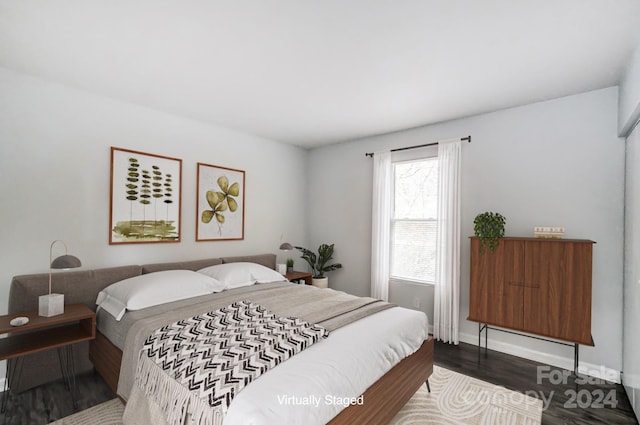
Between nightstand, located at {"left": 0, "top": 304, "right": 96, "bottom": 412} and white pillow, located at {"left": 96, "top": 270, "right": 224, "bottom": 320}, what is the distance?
0.18 meters

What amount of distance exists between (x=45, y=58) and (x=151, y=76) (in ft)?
2.37

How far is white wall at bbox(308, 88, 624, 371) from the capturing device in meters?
2.72

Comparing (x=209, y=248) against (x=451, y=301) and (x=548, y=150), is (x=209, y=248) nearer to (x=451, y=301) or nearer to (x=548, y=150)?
(x=451, y=301)

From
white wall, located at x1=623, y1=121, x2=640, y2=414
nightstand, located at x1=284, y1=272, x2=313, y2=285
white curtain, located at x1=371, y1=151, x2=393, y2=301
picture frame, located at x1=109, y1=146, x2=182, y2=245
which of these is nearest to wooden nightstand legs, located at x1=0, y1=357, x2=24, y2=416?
picture frame, located at x1=109, y1=146, x2=182, y2=245

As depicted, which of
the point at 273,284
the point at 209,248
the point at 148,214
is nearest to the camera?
the point at 148,214

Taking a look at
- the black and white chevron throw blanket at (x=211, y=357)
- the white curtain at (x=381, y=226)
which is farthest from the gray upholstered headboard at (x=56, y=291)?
the white curtain at (x=381, y=226)

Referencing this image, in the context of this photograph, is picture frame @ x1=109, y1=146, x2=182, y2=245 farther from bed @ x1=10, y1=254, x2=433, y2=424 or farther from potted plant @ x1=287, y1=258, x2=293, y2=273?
potted plant @ x1=287, y1=258, x2=293, y2=273

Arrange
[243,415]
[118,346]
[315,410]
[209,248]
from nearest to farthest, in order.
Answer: [243,415] < [315,410] < [118,346] < [209,248]

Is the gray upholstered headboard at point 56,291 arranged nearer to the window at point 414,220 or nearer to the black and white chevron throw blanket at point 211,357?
the black and white chevron throw blanket at point 211,357

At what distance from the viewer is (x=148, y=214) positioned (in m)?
3.29

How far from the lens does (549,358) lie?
2992 millimetres

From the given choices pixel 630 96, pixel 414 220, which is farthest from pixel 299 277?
pixel 630 96

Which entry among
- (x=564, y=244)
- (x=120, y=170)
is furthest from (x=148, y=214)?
(x=564, y=244)

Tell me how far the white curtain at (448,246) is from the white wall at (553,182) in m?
0.10
